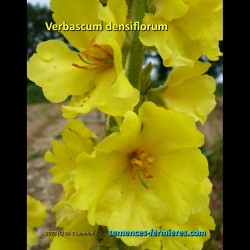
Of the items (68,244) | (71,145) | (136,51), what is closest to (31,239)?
(68,244)

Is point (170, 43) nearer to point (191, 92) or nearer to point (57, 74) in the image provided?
point (191, 92)

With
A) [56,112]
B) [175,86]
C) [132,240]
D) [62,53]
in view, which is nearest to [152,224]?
[132,240]

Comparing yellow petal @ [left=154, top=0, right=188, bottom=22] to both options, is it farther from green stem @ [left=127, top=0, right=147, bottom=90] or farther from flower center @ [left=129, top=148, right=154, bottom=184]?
flower center @ [left=129, top=148, right=154, bottom=184]

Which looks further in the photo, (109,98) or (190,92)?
(190,92)

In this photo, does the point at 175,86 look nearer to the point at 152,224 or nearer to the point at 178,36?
the point at 178,36

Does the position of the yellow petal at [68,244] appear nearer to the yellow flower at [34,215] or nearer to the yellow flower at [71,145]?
the yellow flower at [71,145]

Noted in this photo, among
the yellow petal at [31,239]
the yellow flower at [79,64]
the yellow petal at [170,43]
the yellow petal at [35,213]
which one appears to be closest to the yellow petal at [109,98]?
the yellow flower at [79,64]

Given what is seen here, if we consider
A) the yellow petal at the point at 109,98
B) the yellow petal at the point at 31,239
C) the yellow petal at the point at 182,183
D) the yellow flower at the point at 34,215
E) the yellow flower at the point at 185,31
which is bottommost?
the yellow petal at the point at 31,239
